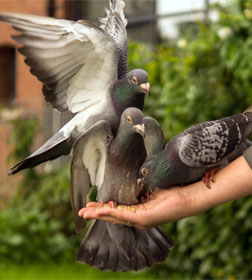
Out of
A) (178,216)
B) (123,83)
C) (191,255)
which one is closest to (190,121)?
(191,255)

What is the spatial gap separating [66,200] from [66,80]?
5.16m

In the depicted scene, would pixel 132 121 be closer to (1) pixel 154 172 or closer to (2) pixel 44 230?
(1) pixel 154 172

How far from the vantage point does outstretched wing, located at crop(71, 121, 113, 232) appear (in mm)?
2010

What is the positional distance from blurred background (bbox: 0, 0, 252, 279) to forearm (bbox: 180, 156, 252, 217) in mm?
1019

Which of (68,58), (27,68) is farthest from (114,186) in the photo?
(27,68)

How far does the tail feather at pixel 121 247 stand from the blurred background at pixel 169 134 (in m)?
0.89

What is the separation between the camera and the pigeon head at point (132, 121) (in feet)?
6.32

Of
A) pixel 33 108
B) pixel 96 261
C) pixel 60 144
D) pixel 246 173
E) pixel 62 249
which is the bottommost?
pixel 62 249

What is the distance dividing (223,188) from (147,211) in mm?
368

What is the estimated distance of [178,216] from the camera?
237cm

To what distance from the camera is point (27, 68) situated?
875cm

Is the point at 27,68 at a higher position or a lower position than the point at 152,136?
lower

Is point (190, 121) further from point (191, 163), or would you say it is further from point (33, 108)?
point (33, 108)

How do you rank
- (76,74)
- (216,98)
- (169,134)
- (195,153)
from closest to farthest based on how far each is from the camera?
1. (195,153)
2. (76,74)
3. (216,98)
4. (169,134)
